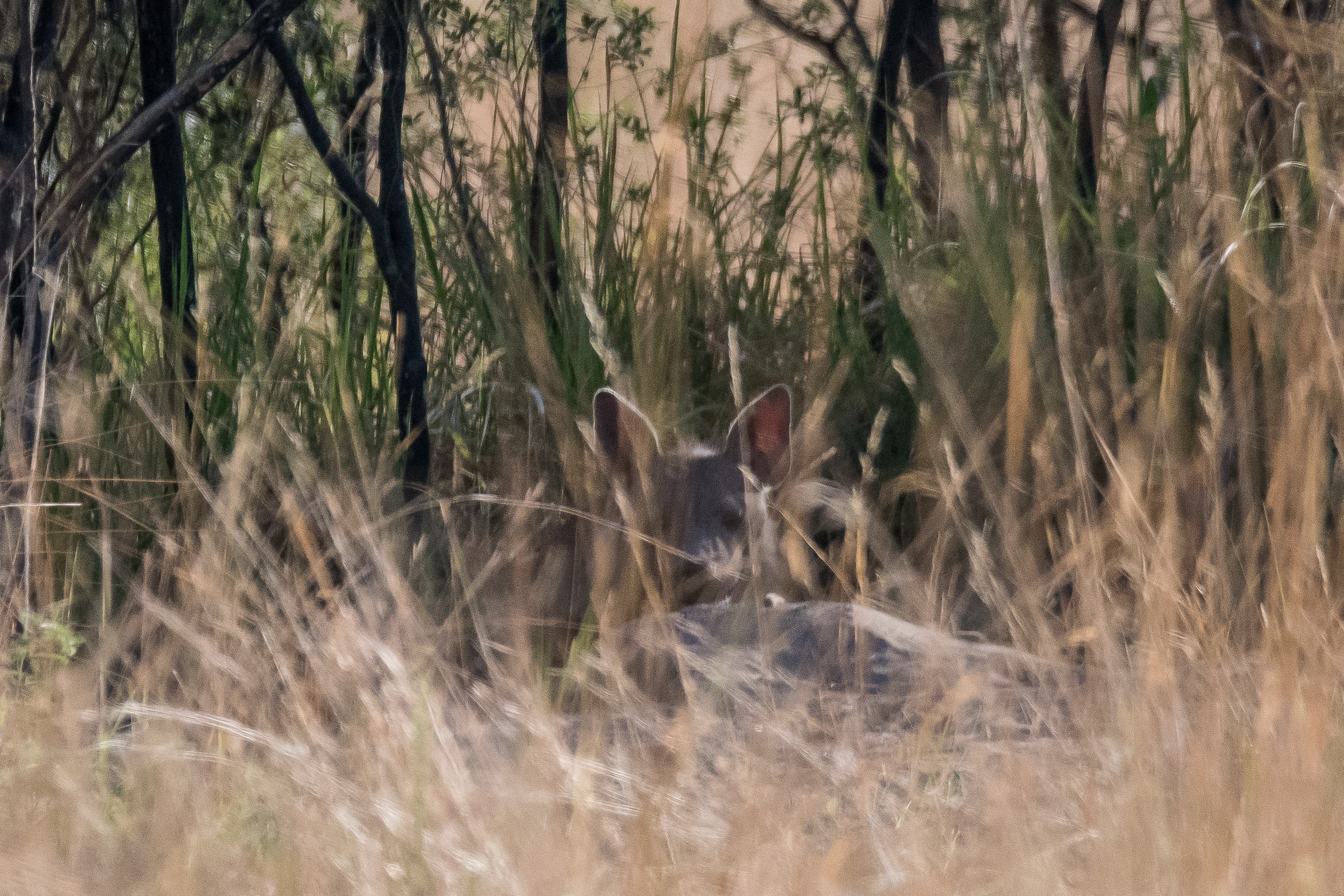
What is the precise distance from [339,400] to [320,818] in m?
1.54

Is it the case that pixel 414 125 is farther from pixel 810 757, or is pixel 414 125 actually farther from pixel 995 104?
pixel 810 757

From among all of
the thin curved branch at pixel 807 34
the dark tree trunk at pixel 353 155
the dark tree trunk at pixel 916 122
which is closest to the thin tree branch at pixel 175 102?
the dark tree trunk at pixel 353 155

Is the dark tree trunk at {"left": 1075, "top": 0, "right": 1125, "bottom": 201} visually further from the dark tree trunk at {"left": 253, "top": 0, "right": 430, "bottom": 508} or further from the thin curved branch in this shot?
the dark tree trunk at {"left": 253, "top": 0, "right": 430, "bottom": 508}

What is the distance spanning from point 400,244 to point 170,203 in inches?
21.3

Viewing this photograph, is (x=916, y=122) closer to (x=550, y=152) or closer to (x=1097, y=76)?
(x=1097, y=76)

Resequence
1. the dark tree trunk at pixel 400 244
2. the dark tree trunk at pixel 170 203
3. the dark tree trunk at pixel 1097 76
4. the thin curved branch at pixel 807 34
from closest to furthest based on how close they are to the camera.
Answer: the dark tree trunk at pixel 170 203, the dark tree trunk at pixel 400 244, the dark tree trunk at pixel 1097 76, the thin curved branch at pixel 807 34

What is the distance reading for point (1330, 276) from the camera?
223 cm

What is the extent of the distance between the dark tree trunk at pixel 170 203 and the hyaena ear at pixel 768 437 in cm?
124

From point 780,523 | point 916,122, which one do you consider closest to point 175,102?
point 780,523

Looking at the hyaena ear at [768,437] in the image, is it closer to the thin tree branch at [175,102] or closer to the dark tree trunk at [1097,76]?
the dark tree trunk at [1097,76]

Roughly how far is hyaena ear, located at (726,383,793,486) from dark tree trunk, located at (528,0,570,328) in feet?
1.99

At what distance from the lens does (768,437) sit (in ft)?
9.81

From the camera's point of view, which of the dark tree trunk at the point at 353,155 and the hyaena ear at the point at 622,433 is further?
the dark tree trunk at the point at 353,155

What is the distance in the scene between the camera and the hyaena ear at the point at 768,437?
2.88 metres
